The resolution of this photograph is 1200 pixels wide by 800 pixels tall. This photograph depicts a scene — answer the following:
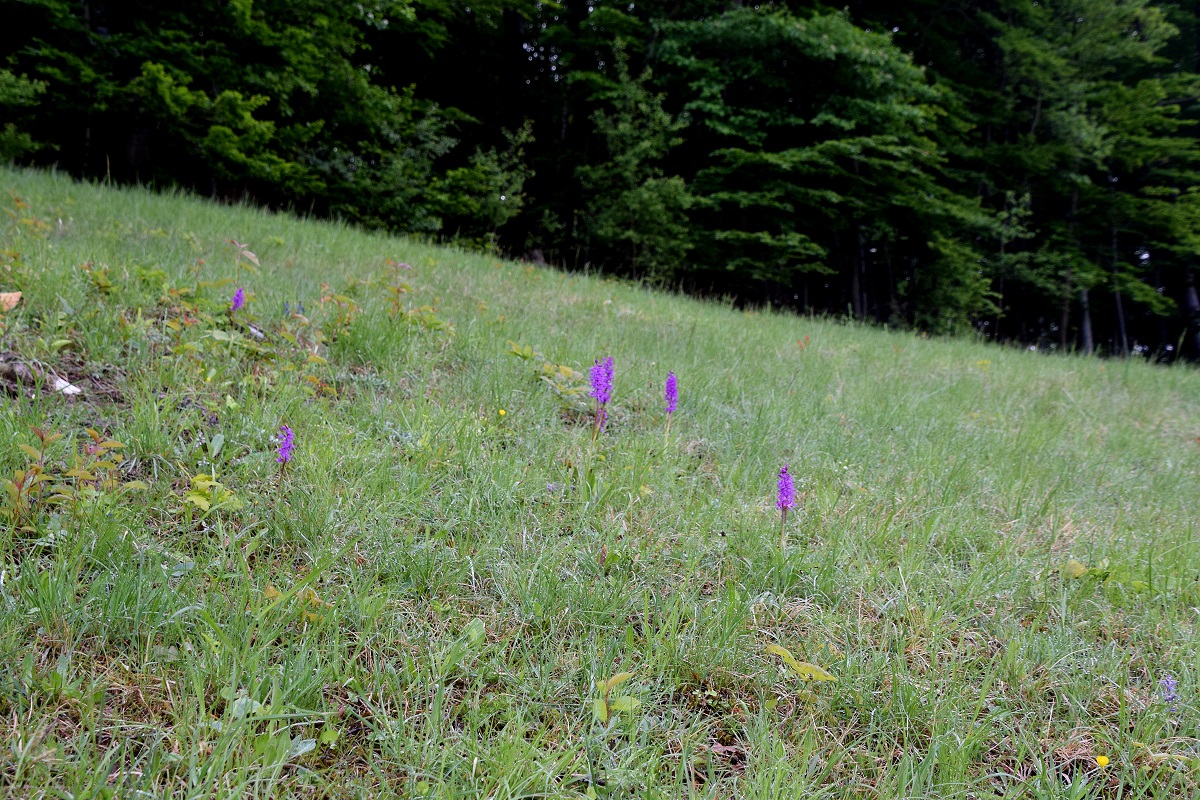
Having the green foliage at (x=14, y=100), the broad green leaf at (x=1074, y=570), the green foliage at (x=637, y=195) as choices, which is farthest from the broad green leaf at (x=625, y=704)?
the green foliage at (x=637, y=195)

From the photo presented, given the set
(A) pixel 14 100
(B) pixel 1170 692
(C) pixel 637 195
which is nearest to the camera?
(B) pixel 1170 692

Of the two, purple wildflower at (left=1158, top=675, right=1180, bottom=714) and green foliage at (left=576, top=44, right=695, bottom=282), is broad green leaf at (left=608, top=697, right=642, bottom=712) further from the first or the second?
green foliage at (left=576, top=44, right=695, bottom=282)

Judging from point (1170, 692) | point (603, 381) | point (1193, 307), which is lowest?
point (1170, 692)

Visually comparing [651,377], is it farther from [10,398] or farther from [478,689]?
[10,398]

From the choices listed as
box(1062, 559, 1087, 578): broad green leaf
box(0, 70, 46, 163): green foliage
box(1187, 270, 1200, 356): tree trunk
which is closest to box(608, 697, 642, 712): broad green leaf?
box(1062, 559, 1087, 578): broad green leaf

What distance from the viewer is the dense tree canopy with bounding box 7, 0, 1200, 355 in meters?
9.91

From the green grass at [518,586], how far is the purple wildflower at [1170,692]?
0.03 metres

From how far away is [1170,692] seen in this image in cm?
145

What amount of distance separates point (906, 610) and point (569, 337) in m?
2.69

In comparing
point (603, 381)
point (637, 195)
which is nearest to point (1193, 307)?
point (637, 195)

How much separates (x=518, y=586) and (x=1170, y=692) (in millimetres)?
1528

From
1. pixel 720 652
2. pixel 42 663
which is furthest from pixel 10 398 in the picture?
pixel 720 652

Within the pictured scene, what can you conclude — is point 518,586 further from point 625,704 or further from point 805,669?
point 805,669

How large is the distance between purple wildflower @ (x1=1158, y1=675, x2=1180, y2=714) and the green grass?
3 cm
